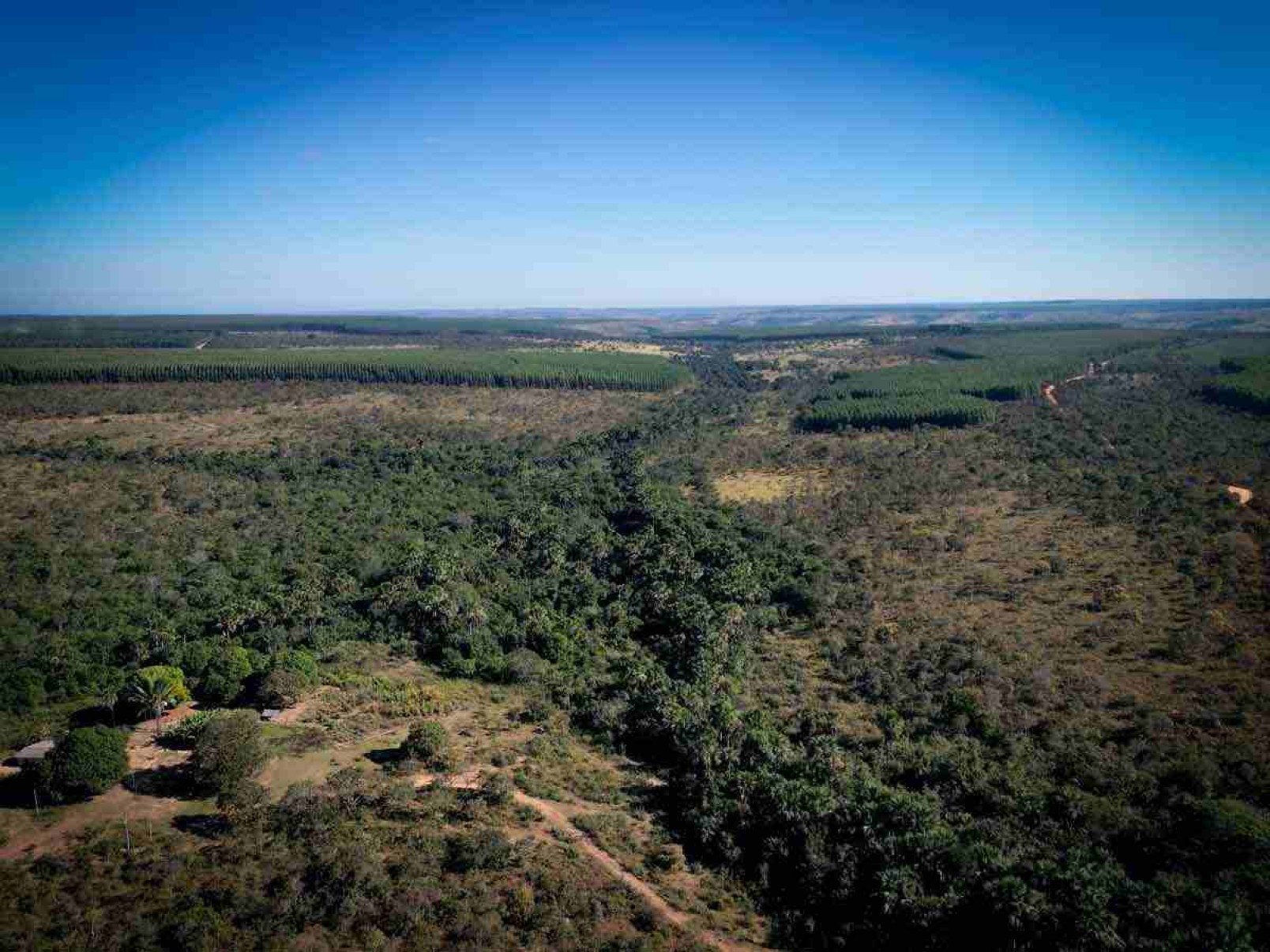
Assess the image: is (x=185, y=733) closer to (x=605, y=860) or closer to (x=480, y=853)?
(x=480, y=853)

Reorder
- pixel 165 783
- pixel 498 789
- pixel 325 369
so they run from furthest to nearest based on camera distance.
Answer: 1. pixel 325 369
2. pixel 498 789
3. pixel 165 783

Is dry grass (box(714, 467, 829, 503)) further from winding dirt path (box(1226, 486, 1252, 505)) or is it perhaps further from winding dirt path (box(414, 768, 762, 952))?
winding dirt path (box(414, 768, 762, 952))

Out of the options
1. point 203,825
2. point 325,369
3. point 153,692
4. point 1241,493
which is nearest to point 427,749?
point 203,825

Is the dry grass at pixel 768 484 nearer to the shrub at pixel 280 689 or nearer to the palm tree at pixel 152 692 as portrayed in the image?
the shrub at pixel 280 689

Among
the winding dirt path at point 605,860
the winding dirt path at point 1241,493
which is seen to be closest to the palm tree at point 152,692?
the winding dirt path at point 605,860

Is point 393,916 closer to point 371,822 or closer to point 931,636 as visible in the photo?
point 371,822
